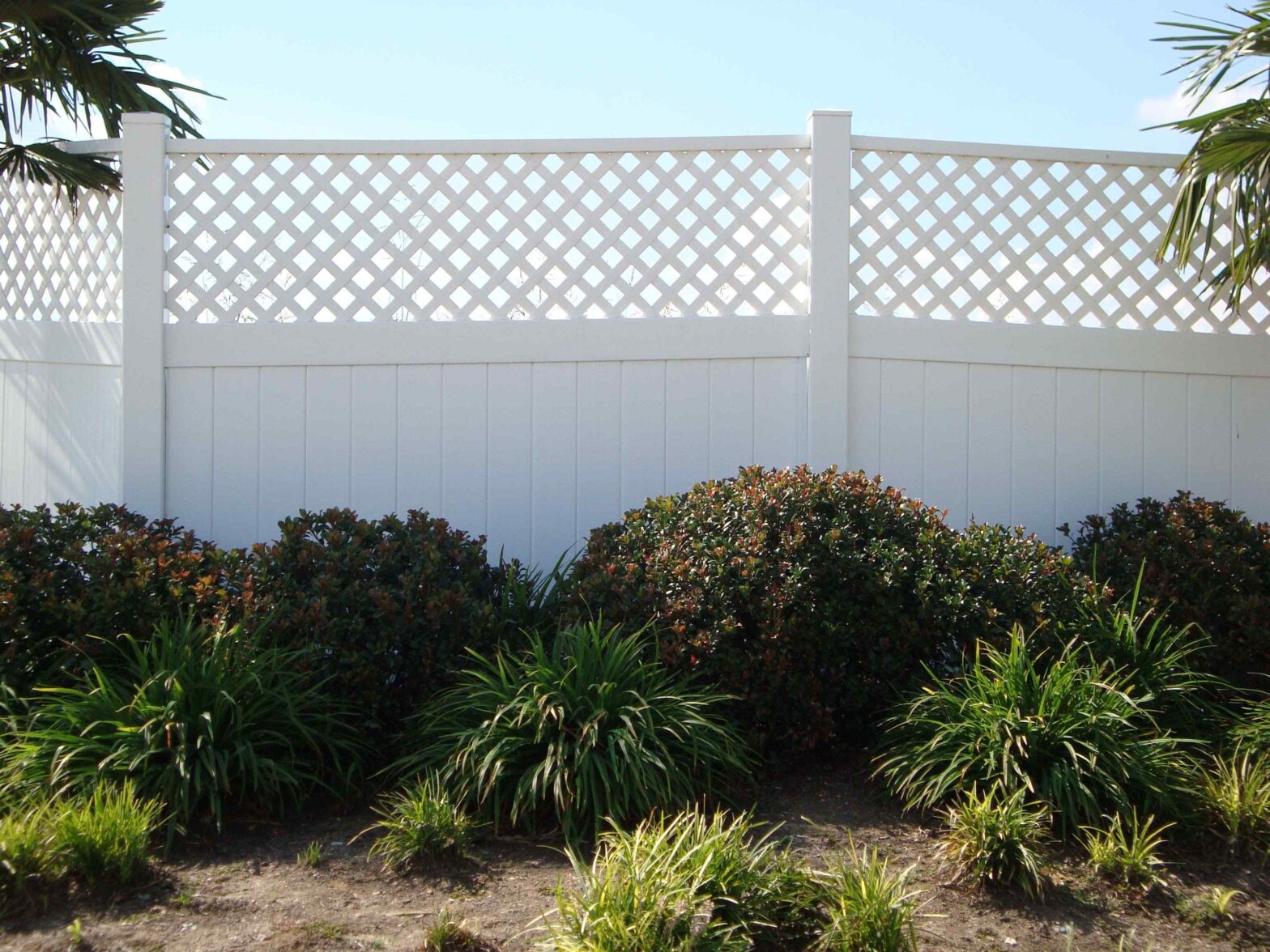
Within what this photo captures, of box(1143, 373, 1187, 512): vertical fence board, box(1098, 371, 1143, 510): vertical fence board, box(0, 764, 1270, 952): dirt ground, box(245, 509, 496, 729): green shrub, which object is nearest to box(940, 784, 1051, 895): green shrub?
box(0, 764, 1270, 952): dirt ground

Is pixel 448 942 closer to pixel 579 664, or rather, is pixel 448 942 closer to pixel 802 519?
pixel 579 664

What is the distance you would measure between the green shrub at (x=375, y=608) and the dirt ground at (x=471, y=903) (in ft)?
2.39

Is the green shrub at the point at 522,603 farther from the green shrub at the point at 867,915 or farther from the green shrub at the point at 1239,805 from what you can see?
the green shrub at the point at 1239,805

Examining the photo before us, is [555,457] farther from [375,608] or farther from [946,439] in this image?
[946,439]

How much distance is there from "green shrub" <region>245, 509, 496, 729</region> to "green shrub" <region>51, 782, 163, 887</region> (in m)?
1.01

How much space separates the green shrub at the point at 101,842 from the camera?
3549 millimetres

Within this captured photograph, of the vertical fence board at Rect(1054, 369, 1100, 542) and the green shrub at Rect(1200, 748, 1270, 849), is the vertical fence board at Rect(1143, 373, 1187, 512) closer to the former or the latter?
the vertical fence board at Rect(1054, 369, 1100, 542)

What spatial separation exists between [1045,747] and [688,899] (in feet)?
5.25

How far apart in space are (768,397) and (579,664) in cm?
247

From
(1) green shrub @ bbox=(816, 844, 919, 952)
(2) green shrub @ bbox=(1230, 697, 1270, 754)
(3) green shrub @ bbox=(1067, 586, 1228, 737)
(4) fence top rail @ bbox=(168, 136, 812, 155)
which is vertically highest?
(4) fence top rail @ bbox=(168, 136, 812, 155)

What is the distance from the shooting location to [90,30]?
20.8ft

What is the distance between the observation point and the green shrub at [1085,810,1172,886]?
3.69 meters

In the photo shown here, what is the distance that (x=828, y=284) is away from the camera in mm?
6129

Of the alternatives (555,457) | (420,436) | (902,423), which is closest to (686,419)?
(555,457)
